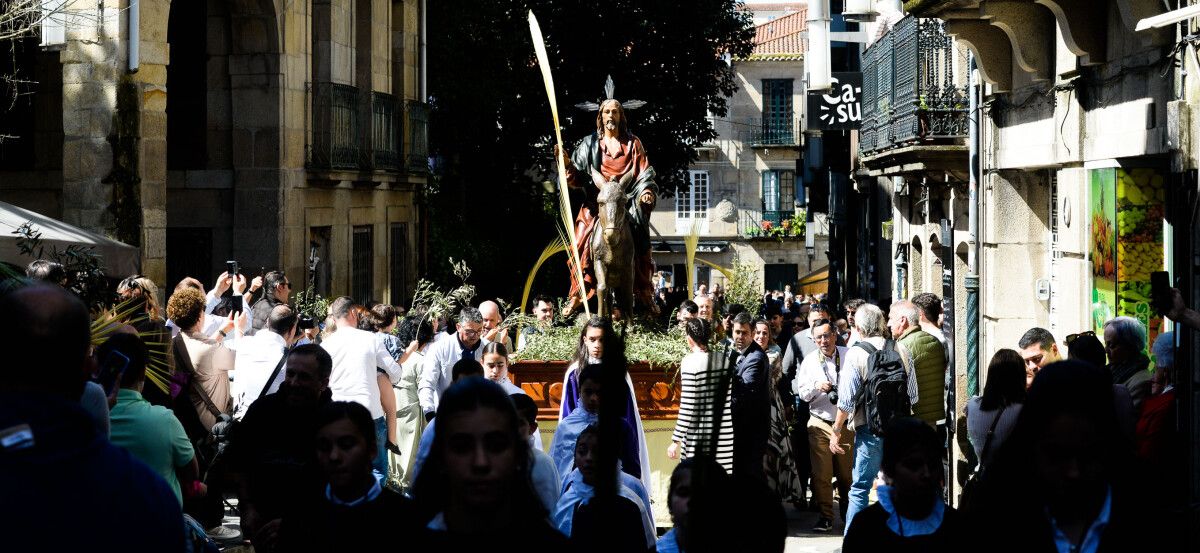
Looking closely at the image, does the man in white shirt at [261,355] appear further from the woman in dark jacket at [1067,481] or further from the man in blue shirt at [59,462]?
the man in blue shirt at [59,462]

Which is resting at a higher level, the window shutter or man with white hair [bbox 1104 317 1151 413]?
the window shutter

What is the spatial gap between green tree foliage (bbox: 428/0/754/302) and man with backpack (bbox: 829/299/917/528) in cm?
1972

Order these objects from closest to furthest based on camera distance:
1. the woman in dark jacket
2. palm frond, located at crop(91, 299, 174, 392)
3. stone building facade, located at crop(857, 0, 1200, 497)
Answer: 1. the woman in dark jacket
2. palm frond, located at crop(91, 299, 174, 392)
3. stone building facade, located at crop(857, 0, 1200, 497)

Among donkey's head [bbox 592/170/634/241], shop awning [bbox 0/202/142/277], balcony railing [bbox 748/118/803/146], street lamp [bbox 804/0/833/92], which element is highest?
balcony railing [bbox 748/118/803/146]

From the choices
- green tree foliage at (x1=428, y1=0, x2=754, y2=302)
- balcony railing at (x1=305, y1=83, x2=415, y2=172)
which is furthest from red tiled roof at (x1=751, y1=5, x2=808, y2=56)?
balcony railing at (x1=305, y1=83, x2=415, y2=172)

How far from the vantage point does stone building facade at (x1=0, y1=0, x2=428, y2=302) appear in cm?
1628

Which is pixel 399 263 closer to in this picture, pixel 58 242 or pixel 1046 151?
pixel 1046 151

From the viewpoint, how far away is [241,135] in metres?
20.3

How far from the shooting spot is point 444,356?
1045cm

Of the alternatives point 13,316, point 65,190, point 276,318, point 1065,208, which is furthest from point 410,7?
point 13,316

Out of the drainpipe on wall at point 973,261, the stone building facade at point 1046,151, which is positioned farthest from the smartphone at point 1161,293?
the drainpipe on wall at point 973,261

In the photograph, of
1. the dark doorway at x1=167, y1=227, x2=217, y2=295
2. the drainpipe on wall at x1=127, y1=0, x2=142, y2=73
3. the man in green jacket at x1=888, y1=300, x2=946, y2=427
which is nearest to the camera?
the man in green jacket at x1=888, y1=300, x2=946, y2=427

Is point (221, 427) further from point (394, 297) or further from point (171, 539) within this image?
point (394, 297)

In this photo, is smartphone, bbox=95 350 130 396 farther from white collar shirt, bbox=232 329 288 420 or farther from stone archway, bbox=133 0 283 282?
stone archway, bbox=133 0 283 282
